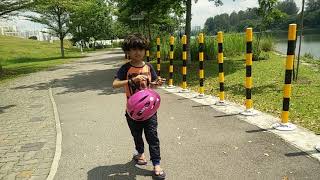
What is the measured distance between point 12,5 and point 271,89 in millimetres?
15465

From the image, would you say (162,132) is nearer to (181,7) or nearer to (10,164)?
(10,164)

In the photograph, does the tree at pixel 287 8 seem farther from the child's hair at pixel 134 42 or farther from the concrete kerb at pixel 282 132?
the child's hair at pixel 134 42

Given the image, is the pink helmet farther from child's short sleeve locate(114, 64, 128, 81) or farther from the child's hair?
the child's hair

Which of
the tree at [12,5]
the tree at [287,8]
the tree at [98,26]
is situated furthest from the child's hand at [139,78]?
the tree at [98,26]

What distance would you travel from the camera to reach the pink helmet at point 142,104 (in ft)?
13.3

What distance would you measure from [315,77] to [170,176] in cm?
903

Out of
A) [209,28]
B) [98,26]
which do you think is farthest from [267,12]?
[98,26]

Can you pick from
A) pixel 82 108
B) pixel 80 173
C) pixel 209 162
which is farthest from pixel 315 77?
pixel 80 173

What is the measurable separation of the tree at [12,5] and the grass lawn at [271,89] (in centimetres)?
933

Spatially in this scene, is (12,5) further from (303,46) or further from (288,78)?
(303,46)

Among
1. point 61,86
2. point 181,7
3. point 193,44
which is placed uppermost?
point 181,7

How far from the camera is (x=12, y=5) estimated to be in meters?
20.0

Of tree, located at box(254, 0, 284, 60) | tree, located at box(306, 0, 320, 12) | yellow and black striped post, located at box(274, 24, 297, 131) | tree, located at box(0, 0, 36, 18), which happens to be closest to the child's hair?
yellow and black striped post, located at box(274, 24, 297, 131)

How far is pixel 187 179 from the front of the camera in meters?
4.28
